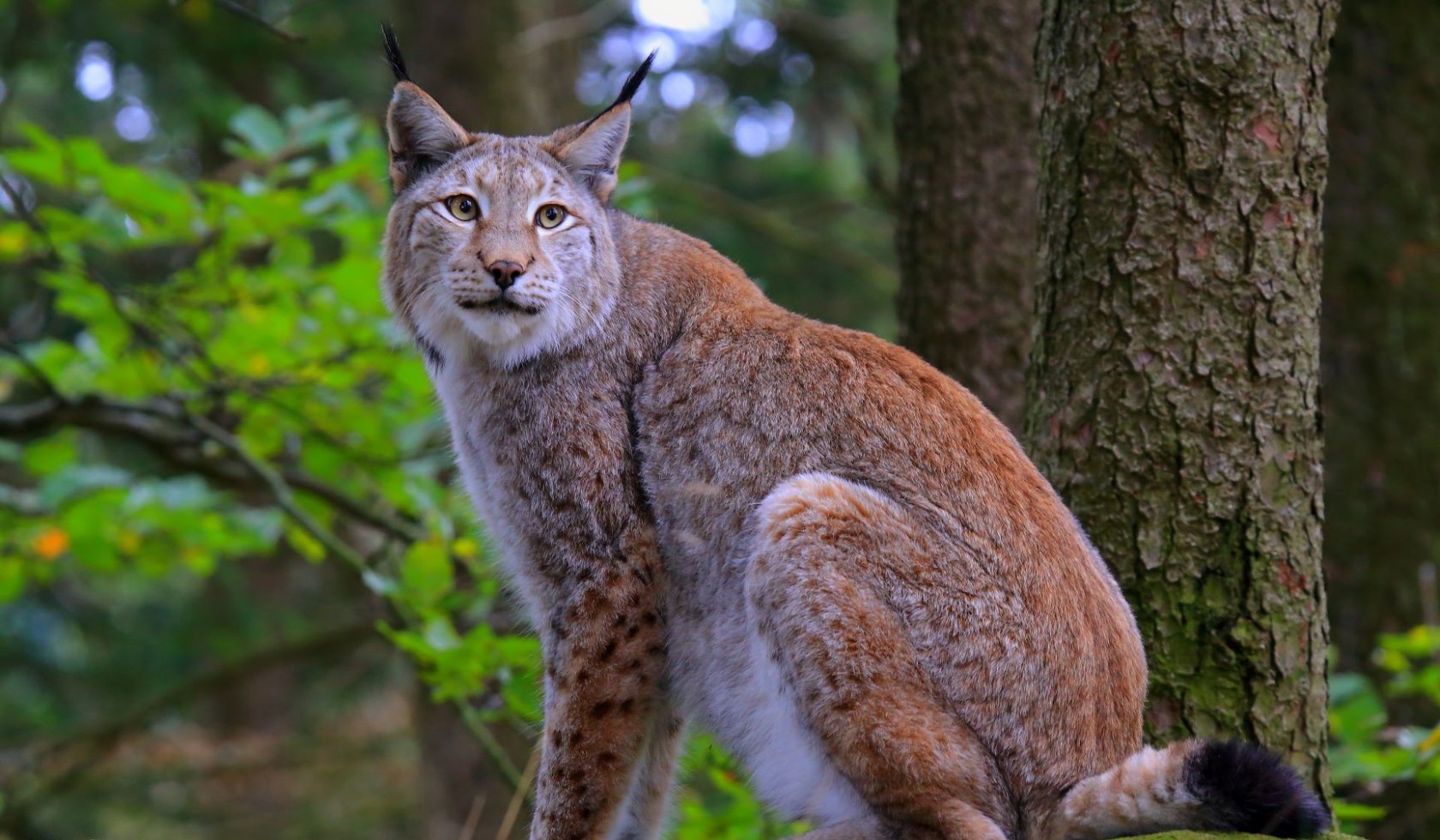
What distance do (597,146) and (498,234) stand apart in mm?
622

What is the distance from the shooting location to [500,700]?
17.7 feet

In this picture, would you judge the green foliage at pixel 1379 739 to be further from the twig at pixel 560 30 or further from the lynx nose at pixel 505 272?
the twig at pixel 560 30

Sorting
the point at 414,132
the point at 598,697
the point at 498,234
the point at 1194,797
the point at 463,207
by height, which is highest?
the point at 414,132

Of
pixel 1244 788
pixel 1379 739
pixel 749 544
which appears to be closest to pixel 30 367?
pixel 749 544

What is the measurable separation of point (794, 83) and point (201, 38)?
5.68 metres

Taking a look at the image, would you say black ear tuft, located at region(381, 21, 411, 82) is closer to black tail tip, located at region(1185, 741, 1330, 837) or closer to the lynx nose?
the lynx nose

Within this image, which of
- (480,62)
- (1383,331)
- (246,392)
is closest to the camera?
(246,392)

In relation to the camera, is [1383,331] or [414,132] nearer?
[414,132]

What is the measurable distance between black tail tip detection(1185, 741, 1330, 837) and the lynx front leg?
1.64 m

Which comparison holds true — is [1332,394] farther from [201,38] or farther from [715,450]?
[201,38]

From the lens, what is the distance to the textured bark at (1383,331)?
731 centimetres

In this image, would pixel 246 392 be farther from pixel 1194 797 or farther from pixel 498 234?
pixel 1194 797

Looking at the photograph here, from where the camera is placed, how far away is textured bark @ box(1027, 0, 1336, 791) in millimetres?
3953

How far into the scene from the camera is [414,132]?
464 centimetres
